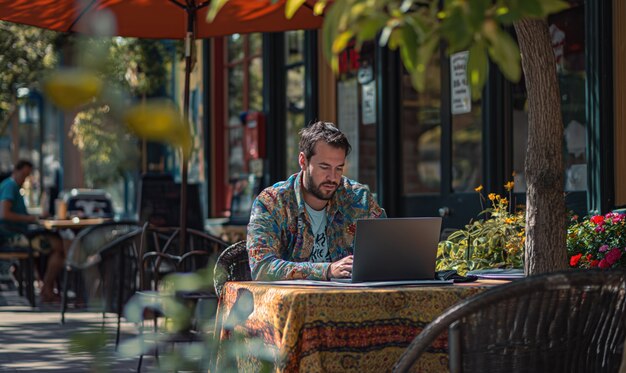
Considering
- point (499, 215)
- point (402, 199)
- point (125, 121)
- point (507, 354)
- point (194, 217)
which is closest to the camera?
point (125, 121)

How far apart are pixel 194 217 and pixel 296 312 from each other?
8225 mm

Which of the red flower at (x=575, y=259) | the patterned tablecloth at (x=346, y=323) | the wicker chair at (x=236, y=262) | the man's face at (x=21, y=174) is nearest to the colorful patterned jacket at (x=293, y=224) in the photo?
the wicker chair at (x=236, y=262)

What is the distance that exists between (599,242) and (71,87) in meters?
4.58

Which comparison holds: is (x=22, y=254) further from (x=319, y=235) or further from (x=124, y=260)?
(x=319, y=235)

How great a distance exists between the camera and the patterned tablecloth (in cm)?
314

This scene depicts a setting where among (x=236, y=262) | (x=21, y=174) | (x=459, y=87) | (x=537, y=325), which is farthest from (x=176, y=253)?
(x=537, y=325)

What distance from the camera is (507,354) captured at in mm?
2527

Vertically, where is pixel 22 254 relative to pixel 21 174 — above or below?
below

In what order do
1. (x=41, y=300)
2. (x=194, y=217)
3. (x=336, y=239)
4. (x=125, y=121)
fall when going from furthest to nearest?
(x=41, y=300), (x=194, y=217), (x=336, y=239), (x=125, y=121)

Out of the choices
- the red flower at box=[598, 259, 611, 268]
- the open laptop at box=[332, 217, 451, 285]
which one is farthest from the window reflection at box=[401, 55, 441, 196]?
the open laptop at box=[332, 217, 451, 285]

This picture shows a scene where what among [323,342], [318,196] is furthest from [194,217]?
[323,342]

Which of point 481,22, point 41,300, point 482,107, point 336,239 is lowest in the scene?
point 41,300

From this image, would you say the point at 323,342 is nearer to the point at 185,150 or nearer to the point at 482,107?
the point at 185,150

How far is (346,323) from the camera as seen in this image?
318 cm
